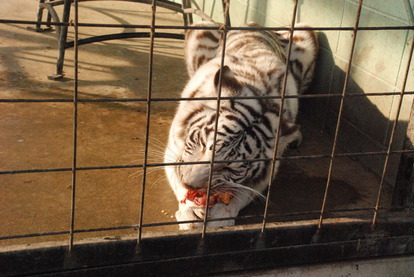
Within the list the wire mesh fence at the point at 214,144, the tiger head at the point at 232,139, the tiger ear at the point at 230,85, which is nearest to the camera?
the wire mesh fence at the point at 214,144

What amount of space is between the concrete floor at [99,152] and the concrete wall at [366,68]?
0.60 ft

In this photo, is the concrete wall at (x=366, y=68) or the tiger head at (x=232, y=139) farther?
the concrete wall at (x=366, y=68)

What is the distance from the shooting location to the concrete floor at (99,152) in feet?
8.96

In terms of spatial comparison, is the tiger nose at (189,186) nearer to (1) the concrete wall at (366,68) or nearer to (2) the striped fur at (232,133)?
(2) the striped fur at (232,133)

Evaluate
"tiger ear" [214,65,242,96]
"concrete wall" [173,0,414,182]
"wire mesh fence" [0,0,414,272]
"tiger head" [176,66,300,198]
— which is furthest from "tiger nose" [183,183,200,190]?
"concrete wall" [173,0,414,182]

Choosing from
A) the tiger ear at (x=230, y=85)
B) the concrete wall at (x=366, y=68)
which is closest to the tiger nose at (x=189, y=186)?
the tiger ear at (x=230, y=85)

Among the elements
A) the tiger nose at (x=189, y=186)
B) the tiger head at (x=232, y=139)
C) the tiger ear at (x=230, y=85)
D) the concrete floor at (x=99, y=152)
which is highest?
the tiger ear at (x=230, y=85)

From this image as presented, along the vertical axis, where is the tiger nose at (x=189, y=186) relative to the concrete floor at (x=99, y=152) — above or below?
above

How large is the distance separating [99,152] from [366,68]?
5.90 feet

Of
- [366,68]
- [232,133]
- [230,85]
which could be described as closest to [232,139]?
[232,133]

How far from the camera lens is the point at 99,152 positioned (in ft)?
11.0

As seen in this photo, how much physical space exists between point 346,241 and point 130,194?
3.80 ft

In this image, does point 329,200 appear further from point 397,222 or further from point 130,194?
point 130,194

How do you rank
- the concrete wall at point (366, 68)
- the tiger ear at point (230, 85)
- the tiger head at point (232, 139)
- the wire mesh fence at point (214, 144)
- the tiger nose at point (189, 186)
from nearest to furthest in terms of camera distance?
the wire mesh fence at point (214, 144)
the tiger nose at point (189, 186)
the tiger head at point (232, 139)
the tiger ear at point (230, 85)
the concrete wall at point (366, 68)
